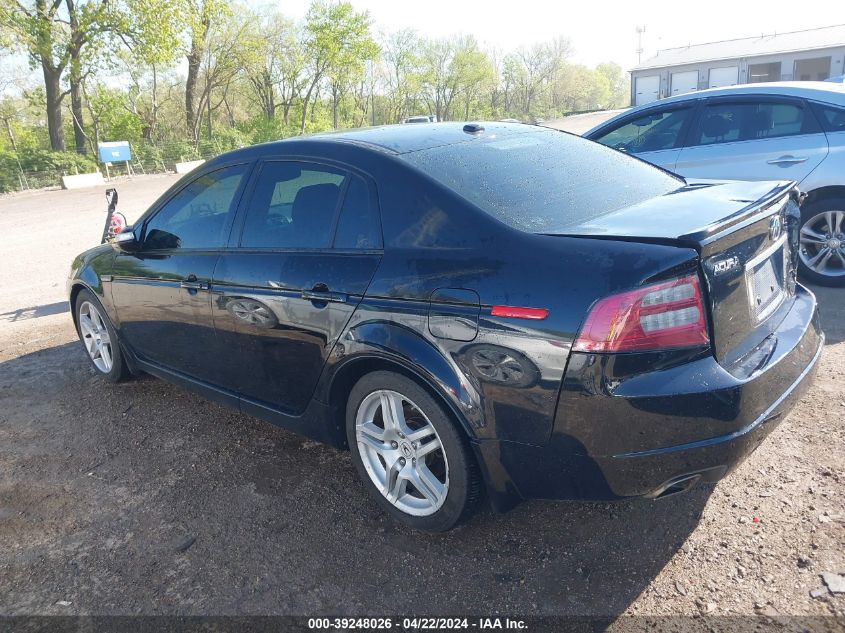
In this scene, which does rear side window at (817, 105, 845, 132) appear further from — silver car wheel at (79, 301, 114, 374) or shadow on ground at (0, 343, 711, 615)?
silver car wheel at (79, 301, 114, 374)

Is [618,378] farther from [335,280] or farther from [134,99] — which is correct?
[134,99]

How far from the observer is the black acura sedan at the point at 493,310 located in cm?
217

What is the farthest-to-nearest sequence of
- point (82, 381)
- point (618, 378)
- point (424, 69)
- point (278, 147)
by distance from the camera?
point (424, 69) < point (82, 381) < point (278, 147) < point (618, 378)

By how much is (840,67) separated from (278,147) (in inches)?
2026

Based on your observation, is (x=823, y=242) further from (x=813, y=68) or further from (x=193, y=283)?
(x=813, y=68)

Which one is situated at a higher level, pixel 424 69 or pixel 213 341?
pixel 424 69

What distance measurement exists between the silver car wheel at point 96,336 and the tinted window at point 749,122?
546 cm

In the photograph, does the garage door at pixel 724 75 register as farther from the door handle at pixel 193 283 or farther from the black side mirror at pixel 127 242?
the door handle at pixel 193 283

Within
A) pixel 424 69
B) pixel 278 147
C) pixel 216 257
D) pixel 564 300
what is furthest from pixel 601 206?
pixel 424 69

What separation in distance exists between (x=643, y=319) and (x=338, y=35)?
51121 mm

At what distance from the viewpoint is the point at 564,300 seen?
2.18 meters

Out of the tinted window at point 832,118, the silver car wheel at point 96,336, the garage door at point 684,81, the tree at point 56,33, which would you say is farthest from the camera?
the garage door at point 684,81

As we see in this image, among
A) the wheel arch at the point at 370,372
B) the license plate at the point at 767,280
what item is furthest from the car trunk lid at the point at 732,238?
the wheel arch at the point at 370,372

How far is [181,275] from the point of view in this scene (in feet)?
12.3
